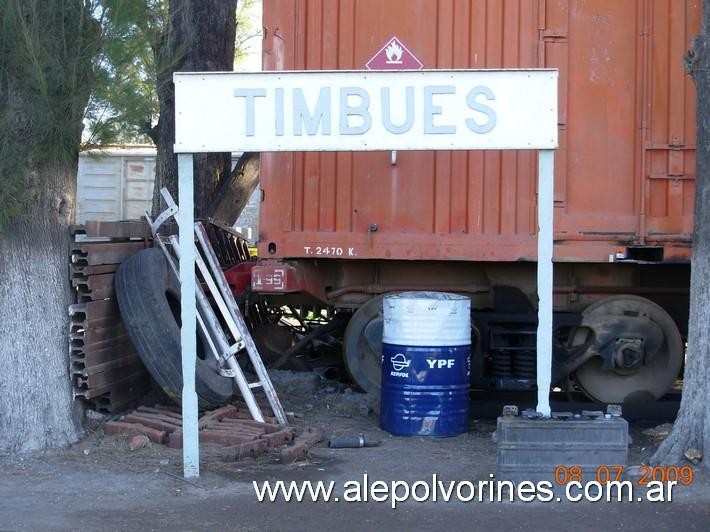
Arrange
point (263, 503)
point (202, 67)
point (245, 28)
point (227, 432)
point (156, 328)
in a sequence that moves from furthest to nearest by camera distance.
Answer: point (245, 28), point (202, 67), point (156, 328), point (227, 432), point (263, 503)

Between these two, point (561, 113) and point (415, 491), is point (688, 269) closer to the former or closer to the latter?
point (561, 113)

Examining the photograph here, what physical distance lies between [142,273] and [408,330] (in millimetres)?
2037

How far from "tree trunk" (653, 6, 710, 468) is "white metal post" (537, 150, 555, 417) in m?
0.95

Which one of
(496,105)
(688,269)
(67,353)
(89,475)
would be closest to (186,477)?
(89,475)

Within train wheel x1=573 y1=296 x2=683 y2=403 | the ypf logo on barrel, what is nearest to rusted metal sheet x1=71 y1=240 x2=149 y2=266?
the ypf logo on barrel

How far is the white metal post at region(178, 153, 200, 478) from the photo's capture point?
5.80 m

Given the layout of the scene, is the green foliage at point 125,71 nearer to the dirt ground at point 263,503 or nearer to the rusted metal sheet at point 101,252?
the rusted metal sheet at point 101,252

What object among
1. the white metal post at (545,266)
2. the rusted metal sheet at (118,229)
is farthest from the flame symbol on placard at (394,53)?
the rusted metal sheet at (118,229)

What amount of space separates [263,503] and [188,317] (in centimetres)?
123

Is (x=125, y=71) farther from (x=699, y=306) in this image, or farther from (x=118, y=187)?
(x=118, y=187)

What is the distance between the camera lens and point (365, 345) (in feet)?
26.5

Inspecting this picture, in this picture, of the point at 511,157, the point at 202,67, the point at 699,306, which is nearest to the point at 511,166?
the point at 511,157

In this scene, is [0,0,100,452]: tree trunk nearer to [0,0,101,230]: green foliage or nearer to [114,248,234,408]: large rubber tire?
[0,0,101,230]: green foliage

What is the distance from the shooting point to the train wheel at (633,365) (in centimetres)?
784
